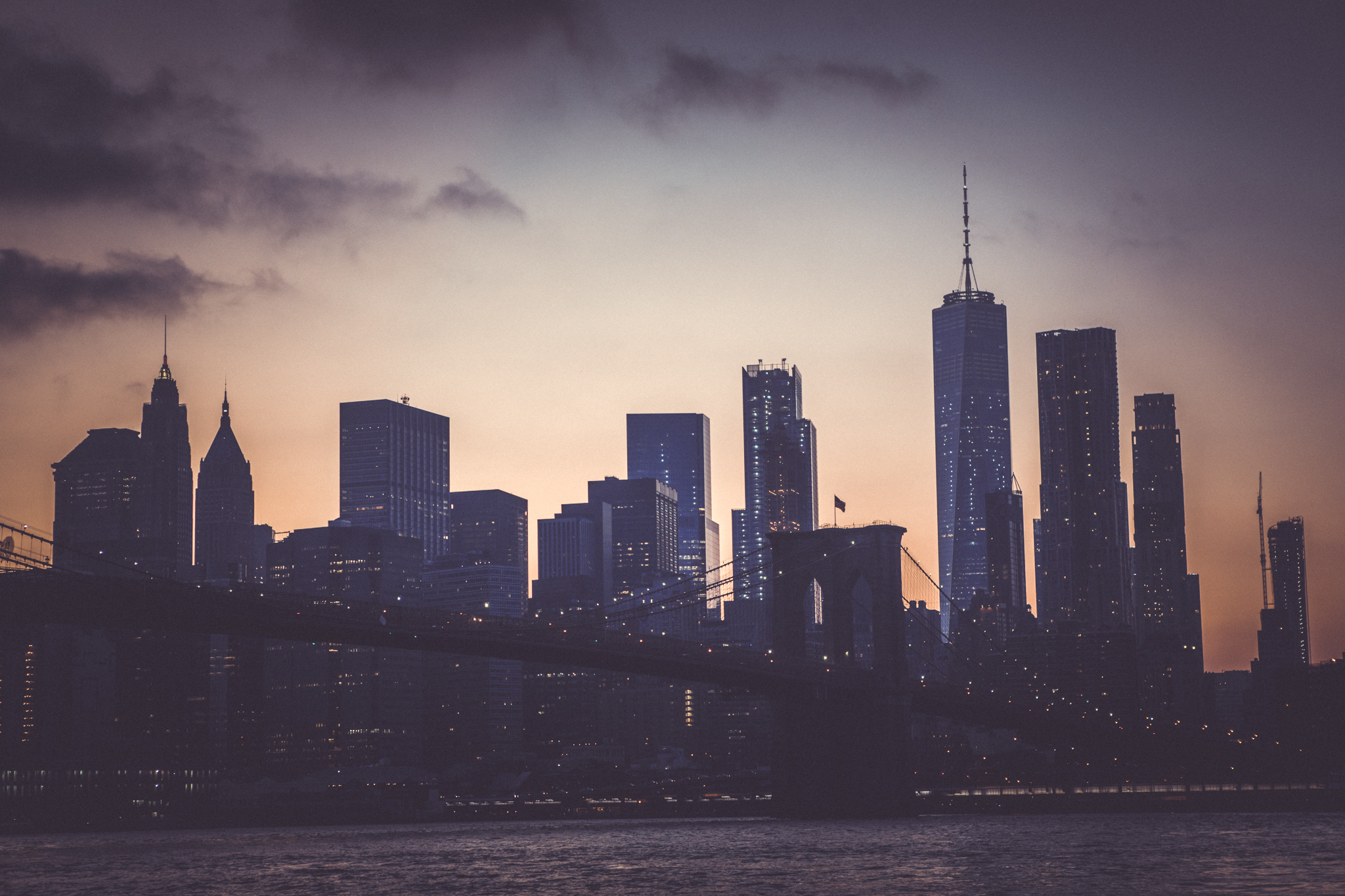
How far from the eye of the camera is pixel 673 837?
267 ft

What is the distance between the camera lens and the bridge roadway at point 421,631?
5925 centimetres

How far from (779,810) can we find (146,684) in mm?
120576

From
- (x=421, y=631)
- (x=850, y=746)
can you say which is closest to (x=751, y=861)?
(x=421, y=631)

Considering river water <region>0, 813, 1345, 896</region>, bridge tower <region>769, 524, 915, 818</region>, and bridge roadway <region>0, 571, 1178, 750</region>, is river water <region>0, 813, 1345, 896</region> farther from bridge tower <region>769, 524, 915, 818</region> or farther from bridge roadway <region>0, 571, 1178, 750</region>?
bridge roadway <region>0, 571, 1178, 750</region>

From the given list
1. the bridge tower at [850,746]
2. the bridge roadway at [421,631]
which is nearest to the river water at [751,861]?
the bridge tower at [850,746]

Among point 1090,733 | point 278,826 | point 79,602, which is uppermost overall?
point 79,602

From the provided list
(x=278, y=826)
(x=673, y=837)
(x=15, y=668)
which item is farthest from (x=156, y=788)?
(x=673, y=837)

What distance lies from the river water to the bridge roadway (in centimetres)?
695

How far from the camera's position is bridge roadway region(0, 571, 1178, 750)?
59.2 m

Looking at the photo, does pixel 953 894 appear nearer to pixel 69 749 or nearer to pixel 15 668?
pixel 69 749

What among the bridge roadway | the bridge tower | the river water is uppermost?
the bridge roadway

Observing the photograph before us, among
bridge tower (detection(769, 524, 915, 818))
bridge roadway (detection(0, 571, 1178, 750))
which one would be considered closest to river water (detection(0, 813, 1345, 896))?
bridge tower (detection(769, 524, 915, 818))

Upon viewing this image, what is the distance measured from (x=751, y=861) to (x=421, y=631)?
1833cm

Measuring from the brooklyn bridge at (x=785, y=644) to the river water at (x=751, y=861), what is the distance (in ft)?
12.3
